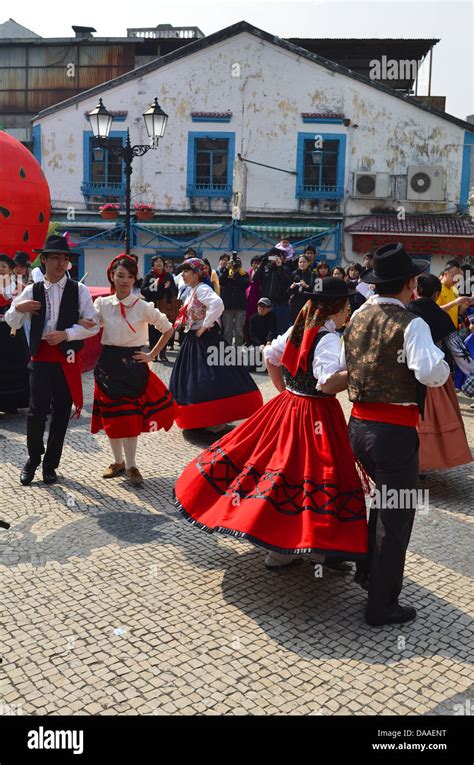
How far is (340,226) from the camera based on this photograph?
76.0ft

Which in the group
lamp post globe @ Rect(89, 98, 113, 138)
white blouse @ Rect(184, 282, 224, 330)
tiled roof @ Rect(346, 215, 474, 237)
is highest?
→ lamp post globe @ Rect(89, 98, 113, 138)

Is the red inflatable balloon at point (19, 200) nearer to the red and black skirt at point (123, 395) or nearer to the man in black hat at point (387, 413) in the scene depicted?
the red and black skirt at point (123, 395)

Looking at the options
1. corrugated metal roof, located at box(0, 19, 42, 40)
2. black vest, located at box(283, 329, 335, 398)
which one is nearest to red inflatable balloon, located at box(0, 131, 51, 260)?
black vest, located at box(283, 329, 335, 398)

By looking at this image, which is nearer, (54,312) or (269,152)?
(54,312)

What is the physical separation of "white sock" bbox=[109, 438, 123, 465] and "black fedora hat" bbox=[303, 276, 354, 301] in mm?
2533

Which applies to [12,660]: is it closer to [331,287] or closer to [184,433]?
[331,287]

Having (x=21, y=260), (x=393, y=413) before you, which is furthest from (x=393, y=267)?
(x=21, y=260)

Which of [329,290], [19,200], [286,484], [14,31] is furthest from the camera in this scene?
[14,31]

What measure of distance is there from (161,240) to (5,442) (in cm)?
1733

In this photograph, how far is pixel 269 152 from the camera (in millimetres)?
23016

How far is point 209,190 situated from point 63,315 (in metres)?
18.6

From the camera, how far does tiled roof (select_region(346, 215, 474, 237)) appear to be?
72.7 feet

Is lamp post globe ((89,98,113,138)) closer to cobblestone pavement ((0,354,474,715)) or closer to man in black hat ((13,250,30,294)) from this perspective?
man in black hat ((13,250,30,294))

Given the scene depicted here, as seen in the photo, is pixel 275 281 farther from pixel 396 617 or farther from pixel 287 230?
pixel 287 230
